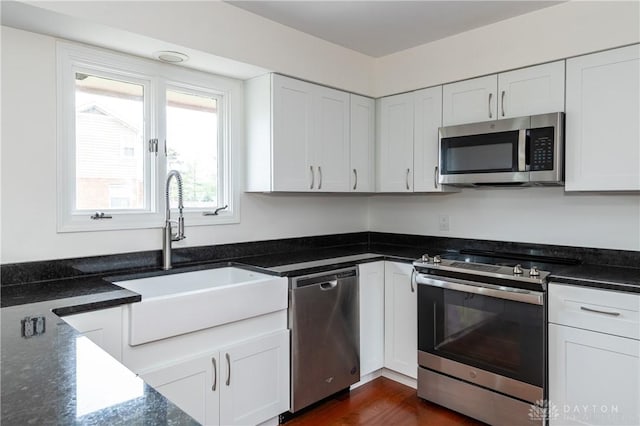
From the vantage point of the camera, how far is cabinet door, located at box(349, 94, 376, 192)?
3197 mm

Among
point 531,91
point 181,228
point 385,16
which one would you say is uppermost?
point 385,16

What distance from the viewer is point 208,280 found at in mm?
2578

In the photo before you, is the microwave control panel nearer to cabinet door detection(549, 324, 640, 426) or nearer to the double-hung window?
cabinet door detection(549, 324, 640, 426)

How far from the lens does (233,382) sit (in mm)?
2129

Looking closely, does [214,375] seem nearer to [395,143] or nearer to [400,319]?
[400,319]

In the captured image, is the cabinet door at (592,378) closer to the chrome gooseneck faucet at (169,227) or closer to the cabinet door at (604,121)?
the cabinet door at (604,121)

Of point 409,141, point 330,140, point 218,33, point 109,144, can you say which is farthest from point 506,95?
point 109,144

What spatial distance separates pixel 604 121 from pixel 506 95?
57cm

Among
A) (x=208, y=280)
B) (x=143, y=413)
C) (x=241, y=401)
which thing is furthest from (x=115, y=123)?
(x=143, y=413)

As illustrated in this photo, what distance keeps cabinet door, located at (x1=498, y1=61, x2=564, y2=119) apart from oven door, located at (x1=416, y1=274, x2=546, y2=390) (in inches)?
42.9

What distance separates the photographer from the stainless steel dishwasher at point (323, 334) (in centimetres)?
239

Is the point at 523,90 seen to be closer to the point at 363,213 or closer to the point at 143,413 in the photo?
the point at 363,213

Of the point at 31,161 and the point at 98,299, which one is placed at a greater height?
the point at 31,161

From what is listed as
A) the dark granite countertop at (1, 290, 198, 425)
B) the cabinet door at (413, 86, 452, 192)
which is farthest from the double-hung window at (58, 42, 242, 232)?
the cabinet door at (413, 86, 452, 192)
